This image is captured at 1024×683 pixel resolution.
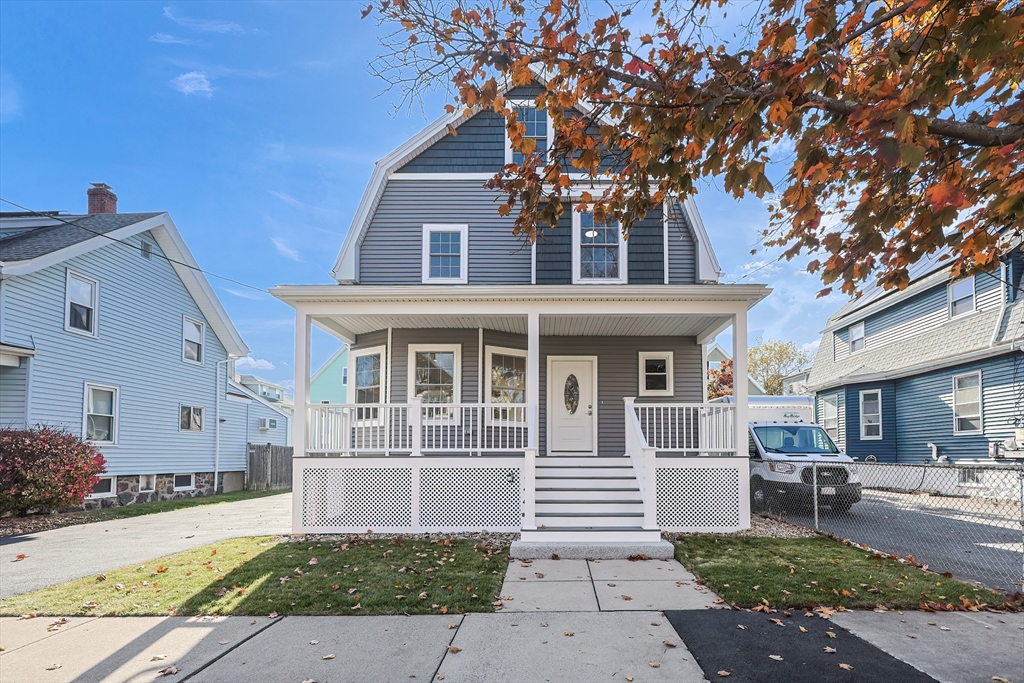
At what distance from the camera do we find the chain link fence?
23.9 feet

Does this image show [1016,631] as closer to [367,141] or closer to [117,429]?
[367,141]

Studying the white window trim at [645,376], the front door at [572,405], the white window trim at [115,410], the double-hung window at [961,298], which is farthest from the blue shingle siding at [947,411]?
the white window trim at [115,410]

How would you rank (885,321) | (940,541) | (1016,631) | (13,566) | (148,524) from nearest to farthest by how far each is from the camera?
(1016,631) → (13,566) → (940,541) → (148,524) → (885,321)

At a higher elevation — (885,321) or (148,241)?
(148,241)

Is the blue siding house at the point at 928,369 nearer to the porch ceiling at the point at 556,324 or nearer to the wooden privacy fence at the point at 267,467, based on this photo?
the porch ceiling at the point at 556,324

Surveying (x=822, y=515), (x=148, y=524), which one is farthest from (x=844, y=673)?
(x=148, y=524)

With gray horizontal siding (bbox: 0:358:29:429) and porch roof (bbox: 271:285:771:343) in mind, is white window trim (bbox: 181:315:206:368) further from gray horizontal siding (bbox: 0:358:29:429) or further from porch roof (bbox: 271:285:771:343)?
porch roof (bbox: 271:285:771:343)

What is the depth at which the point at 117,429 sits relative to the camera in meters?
14.4

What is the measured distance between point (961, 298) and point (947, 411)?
3.06 m

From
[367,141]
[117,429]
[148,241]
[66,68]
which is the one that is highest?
[66,68]

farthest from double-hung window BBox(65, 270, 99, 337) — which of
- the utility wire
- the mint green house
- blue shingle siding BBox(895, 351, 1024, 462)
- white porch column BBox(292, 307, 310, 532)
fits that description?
blue shingle siding BBox(895, 351, 1024, 462)

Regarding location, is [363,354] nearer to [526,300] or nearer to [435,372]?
[435,372]

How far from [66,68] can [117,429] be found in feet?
44.2

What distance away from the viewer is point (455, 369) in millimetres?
11969
